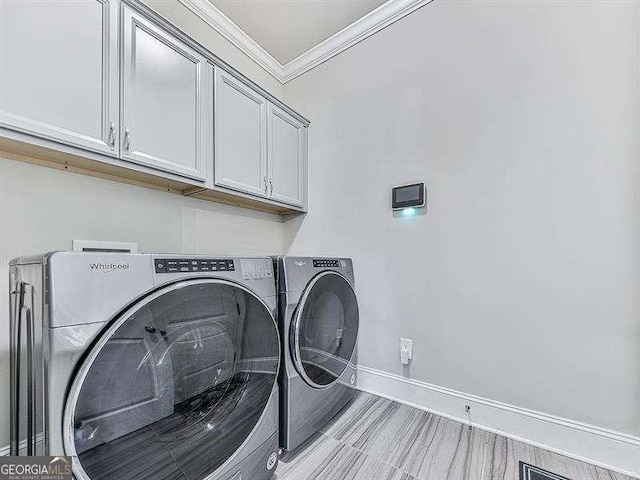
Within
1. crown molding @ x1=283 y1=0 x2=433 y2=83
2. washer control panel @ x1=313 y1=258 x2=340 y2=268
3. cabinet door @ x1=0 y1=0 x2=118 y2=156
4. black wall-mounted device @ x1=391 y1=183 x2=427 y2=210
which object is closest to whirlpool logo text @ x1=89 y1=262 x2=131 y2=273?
cabinet door @ x1=0 y1=0 x2=118 y2=156

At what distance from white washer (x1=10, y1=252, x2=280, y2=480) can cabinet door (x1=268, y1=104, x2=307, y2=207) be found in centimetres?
106

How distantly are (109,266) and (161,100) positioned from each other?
1.04 metres

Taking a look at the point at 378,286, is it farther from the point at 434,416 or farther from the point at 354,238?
the point at 434,416

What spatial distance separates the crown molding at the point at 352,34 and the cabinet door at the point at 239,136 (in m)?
0.72

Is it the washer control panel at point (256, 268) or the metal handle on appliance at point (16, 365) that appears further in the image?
the washer control panel at point (256, 268)

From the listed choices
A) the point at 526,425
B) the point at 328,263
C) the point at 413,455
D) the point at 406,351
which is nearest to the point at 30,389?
the point at 328,263

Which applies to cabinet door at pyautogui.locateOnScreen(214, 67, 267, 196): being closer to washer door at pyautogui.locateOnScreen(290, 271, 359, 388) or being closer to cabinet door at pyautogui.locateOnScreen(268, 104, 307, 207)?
cabinet door at pyautogui.locateOnScreen(268, 104, 307, 207)

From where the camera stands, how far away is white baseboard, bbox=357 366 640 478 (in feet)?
4.00

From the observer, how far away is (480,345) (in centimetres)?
157

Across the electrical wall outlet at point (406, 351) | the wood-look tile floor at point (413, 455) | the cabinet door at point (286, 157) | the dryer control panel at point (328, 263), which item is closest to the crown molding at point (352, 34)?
the cabinet door at point (286, 157)

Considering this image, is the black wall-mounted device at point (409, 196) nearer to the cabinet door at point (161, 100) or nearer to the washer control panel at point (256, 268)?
the washer control panel at point (256, 268)

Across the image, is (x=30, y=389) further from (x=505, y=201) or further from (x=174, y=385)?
(x=505, y=201)

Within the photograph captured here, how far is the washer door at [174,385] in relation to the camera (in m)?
0.71

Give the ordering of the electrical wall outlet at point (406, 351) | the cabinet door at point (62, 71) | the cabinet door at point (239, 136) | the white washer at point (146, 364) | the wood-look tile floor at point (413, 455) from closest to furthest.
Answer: the white washer at point (146, 364) < the cabinet door at point (62, 71) < the wood-look tile floor at point (413, 455) < the cabinet door at point (239, 136) < the electrical wall outlet at point (406, 351)
